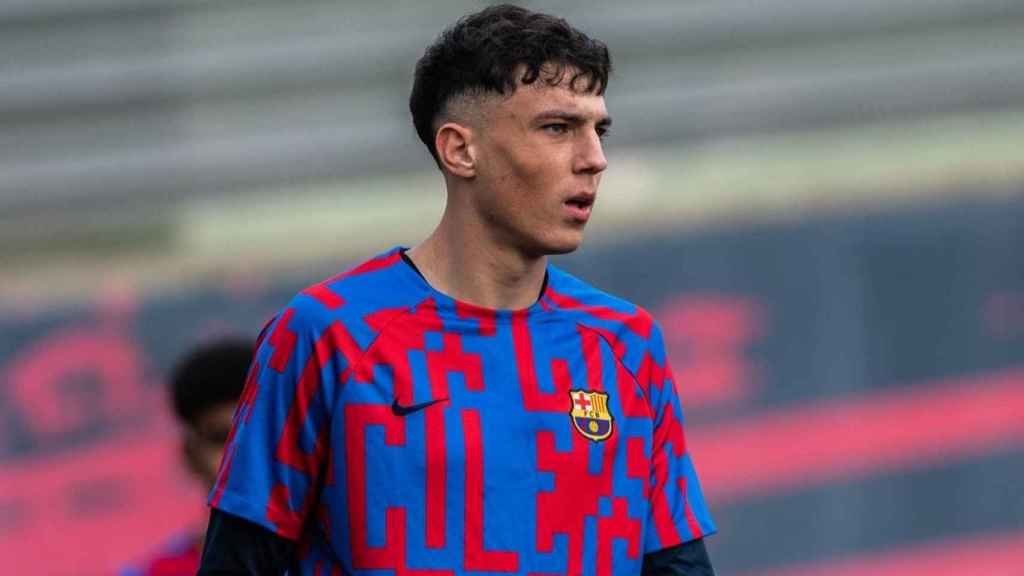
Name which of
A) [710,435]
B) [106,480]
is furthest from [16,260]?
[710,435]

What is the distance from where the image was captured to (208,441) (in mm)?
4430

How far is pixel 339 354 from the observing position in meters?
2.90

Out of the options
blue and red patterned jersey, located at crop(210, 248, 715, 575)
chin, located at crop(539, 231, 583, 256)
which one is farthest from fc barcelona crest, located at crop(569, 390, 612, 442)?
chin, located at crop(539, 231, 583, 256)

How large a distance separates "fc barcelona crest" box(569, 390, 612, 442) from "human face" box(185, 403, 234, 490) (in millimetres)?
1578

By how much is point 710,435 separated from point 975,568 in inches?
49.6

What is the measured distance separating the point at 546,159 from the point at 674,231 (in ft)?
16.6

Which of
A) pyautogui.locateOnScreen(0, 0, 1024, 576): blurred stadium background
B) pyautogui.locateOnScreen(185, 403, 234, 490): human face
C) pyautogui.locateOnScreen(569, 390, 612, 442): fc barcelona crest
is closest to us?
pyautogui.locateOnScreen(569, 390, 612, 442): fc barcelona crest

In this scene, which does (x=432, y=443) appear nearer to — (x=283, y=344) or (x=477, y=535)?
(x=477, y=535)

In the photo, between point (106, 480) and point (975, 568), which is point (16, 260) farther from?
point (975, 568)

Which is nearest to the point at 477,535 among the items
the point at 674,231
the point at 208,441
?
the point at 208,441

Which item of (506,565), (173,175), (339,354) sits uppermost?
(173,175)

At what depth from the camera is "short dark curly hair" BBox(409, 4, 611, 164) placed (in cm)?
300

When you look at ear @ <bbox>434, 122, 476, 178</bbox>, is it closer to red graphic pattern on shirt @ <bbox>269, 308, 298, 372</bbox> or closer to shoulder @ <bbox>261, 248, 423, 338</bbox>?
shoulder @ <bbox>261, 248, 423, 338</bbox>

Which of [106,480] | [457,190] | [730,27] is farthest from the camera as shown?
[730,27]
